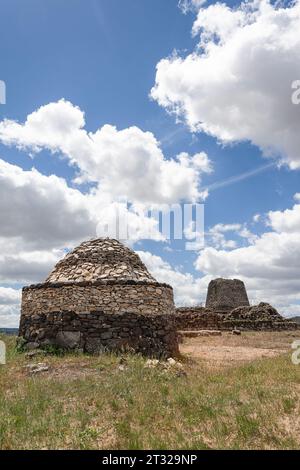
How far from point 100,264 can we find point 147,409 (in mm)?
8113

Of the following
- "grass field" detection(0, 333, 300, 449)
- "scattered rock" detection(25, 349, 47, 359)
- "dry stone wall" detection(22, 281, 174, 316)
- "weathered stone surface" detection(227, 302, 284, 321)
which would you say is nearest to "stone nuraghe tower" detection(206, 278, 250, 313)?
"weathered stone surface" detection(227, 302, 284, 321)

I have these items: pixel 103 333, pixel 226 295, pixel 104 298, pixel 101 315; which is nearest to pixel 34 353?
pixel 103 333

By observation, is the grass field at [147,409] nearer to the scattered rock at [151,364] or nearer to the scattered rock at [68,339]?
the scattered rock at [151,364]

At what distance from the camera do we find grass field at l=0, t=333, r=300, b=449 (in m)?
5.55

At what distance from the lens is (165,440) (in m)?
5.50

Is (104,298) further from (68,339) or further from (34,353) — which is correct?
(34,353)

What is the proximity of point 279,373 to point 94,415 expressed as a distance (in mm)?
5125

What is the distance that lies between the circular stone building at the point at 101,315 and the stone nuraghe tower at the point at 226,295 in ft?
93.0

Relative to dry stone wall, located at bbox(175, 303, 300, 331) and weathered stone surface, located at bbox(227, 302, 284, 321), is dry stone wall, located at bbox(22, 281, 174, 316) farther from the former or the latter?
weathered stone surface, located at bbox(227, 302, 284, 321)

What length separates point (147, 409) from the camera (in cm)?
666

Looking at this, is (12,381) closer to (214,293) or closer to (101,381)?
(101,381)

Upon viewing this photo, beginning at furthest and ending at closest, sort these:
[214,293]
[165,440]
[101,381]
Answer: [214,293]
[101,381]
[165,440]

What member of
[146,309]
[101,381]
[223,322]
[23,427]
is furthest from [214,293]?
[23,427]
